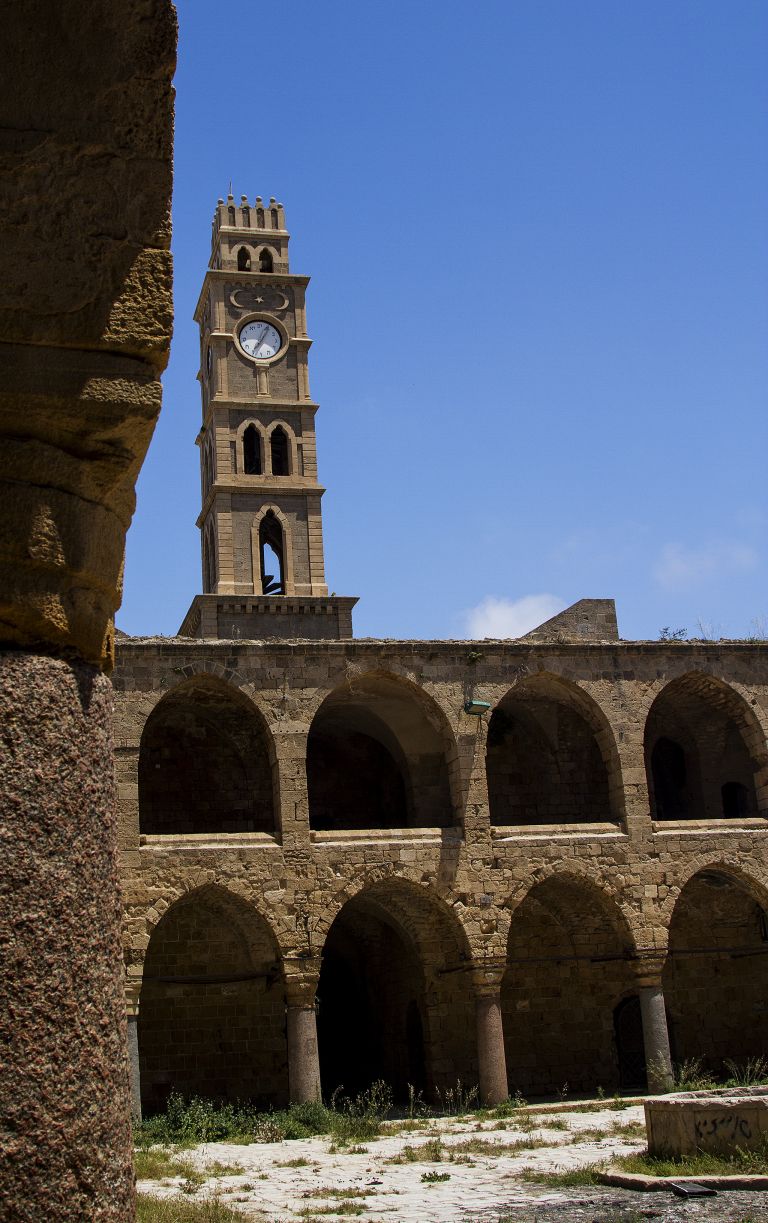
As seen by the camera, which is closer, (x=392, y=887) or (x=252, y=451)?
(x=392, y=887)

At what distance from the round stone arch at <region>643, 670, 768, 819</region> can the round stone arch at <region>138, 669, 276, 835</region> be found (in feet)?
21.0

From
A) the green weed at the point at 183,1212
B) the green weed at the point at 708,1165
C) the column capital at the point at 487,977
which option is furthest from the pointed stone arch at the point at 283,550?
the green weed at the point at 183,1212

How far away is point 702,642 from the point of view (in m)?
19.7

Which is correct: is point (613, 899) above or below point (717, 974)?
above

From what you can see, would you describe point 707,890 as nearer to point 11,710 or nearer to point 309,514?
point 309,514

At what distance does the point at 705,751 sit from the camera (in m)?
21.8

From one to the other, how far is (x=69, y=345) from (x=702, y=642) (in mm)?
18198

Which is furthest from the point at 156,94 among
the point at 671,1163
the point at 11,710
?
the point at 671,1163

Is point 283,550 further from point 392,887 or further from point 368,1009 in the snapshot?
point 392,887

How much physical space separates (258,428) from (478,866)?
1617cm

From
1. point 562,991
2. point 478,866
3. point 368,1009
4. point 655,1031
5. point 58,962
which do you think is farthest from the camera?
point 368,1009

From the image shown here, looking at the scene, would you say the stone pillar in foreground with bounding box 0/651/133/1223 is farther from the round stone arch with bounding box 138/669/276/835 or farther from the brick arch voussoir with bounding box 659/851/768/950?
the round stone arch with bounding box 138/669/276/835

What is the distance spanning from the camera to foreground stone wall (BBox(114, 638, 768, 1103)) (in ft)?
56.3

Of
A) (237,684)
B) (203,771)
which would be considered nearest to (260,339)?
(203,771)
